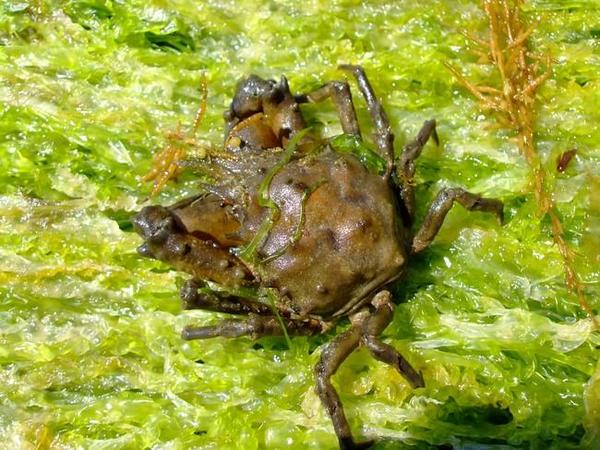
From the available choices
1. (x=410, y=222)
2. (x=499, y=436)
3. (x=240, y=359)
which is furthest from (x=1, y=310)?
(x=499, y=436)

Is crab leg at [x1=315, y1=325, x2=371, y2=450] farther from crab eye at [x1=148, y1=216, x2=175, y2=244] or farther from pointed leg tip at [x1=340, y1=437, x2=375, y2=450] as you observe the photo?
crab eye at [x1=148, y1=216, x2=175, y2=244]

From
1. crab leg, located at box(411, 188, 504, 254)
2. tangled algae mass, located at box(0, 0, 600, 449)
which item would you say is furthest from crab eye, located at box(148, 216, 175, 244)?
crab leg, located at box(411, 188, 504, 254)

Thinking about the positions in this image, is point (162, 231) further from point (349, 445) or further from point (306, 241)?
point (349, 445)

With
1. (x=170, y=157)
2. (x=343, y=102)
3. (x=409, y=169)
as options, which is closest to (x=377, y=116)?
(x=343, y=102)

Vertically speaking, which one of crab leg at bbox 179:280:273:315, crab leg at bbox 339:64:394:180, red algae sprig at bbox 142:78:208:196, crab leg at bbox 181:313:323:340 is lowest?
crab leg at bbox 181:313:323:340

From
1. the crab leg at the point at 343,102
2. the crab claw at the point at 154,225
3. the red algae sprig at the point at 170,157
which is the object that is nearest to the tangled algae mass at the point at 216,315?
the red algae sprig at the point at 170,157

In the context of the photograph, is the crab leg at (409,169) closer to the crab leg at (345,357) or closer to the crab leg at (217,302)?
the crab leg at (345,357)
